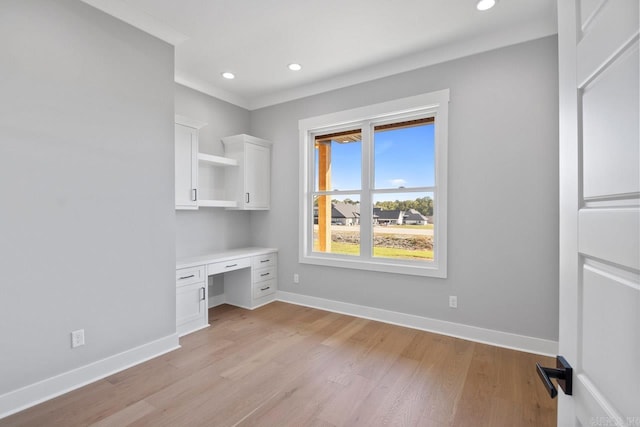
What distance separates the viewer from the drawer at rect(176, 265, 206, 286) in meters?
3.15

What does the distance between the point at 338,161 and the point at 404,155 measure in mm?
915

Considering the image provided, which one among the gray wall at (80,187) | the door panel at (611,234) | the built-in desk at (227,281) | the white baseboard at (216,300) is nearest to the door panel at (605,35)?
the door panel at (611,234)

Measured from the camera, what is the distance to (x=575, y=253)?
736mm

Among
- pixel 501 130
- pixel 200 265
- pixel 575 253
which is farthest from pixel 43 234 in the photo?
pixel 501 130

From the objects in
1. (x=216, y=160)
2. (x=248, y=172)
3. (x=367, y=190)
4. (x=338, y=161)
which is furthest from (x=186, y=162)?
(x=367, y=190)

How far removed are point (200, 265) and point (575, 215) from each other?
3313 mm

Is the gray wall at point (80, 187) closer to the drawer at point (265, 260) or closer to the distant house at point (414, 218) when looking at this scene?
the drawer at point (265, 260)

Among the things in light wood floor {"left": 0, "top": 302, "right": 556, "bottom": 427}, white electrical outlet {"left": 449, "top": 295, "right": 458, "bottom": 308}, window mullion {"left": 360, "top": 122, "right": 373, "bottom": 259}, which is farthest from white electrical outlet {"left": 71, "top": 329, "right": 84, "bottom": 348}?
white electrical outlet {"left": 449, "top": 295, "right": 458, "bottom": 308}

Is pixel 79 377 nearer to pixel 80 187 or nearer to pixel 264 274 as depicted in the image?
pixel 80 187

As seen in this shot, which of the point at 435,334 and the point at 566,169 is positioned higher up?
the point at 566,169

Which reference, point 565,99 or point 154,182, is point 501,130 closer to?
point 565,99

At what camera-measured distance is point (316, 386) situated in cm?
226

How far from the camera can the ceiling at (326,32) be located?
246 centimetres

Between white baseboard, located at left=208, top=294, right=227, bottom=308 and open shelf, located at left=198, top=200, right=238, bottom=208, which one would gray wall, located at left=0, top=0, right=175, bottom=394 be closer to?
open shelf, located at left=198, top=200, right=238, bottom=208
